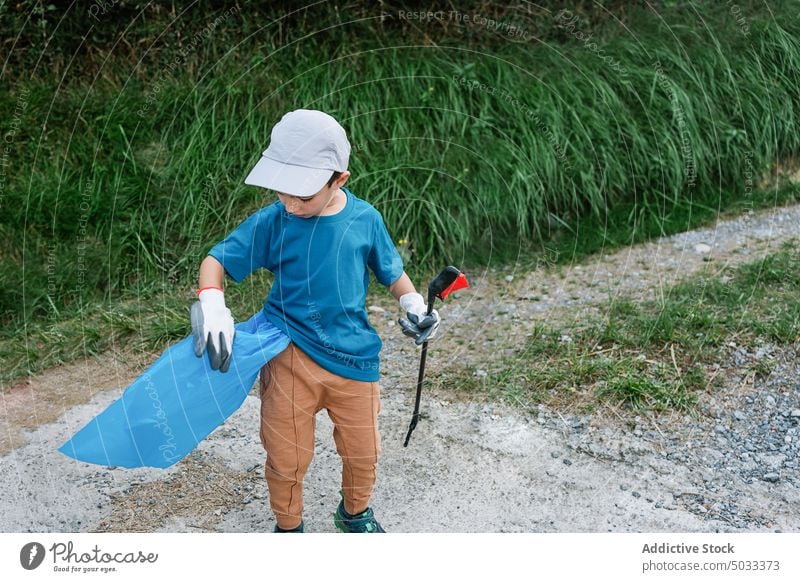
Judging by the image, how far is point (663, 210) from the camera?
19.0 feet

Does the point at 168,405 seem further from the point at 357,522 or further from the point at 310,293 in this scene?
the point at 357,522

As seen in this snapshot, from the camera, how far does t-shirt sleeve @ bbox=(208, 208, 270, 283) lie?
122 inches

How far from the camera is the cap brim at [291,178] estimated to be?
9.66ft

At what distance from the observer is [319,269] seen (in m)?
3.05

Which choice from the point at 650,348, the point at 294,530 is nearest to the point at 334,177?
the point at 294,530

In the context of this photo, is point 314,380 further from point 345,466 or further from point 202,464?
point 202,464

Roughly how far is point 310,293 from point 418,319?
386 millimetres

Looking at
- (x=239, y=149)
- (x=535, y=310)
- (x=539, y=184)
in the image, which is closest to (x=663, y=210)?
(x=539, y=184)

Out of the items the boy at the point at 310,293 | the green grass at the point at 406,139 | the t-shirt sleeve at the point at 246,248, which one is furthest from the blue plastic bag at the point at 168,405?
the green grass at the point at 406,139

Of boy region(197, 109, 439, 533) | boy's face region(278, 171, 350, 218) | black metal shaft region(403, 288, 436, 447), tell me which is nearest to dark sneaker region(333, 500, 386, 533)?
boy region(197, 109, 439, 533)

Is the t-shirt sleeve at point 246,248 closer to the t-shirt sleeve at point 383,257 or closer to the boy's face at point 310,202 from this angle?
the boy's face at point 310,202

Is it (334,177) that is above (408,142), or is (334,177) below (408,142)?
above

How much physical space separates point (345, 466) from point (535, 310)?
78.7 inches

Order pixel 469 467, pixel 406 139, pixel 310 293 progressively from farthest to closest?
pixel 406 139, pixel 469 467, pixel 310 293
